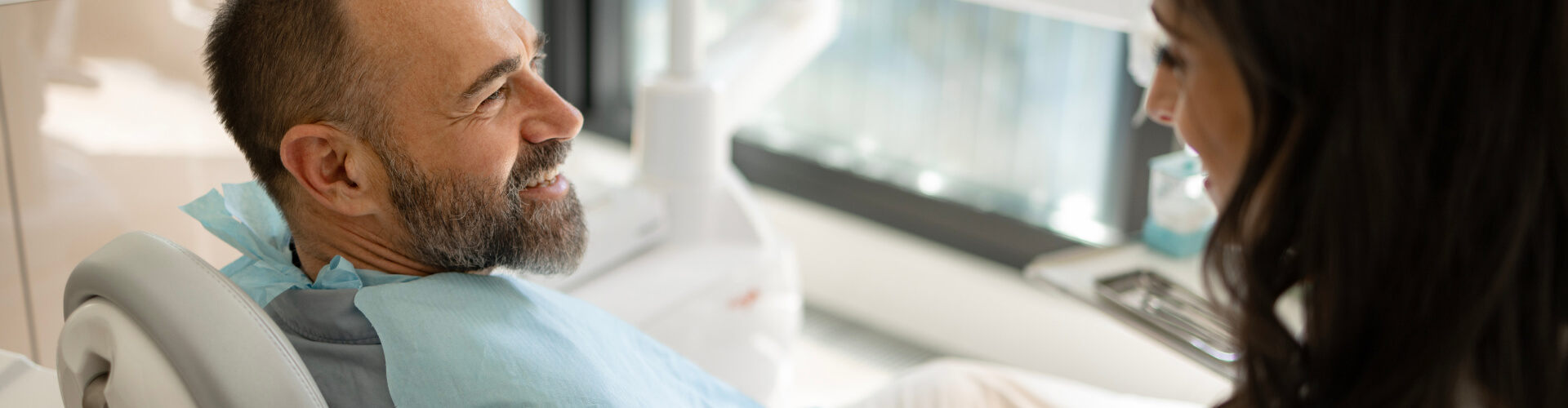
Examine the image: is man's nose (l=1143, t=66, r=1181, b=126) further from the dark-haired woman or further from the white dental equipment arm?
the white dental equipment arm

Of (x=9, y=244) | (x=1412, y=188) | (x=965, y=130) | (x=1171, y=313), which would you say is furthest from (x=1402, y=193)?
(x=965, y=130)

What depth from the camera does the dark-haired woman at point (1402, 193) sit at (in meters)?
0.61

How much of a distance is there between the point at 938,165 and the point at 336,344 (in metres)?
1.97

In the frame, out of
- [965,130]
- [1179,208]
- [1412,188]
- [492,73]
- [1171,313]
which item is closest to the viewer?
[1412,188]

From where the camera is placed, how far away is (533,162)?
3.93ft

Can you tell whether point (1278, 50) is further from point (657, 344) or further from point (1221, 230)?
point (657, 344)

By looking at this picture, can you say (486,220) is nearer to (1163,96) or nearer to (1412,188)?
(1163,96)

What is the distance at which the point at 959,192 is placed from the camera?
275 centimetres

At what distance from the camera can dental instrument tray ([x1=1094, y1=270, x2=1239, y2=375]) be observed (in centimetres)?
150

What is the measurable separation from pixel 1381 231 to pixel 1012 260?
76.8 inches

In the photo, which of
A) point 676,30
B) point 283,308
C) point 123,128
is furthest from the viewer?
point 676,30

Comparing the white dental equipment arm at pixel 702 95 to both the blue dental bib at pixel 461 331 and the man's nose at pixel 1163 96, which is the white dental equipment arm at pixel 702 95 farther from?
the man's nose at pixel 1163 96

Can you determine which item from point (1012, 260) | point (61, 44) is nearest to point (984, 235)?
point (1012, 260)

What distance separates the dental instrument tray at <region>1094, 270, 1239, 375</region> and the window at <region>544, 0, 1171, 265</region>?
660mm
